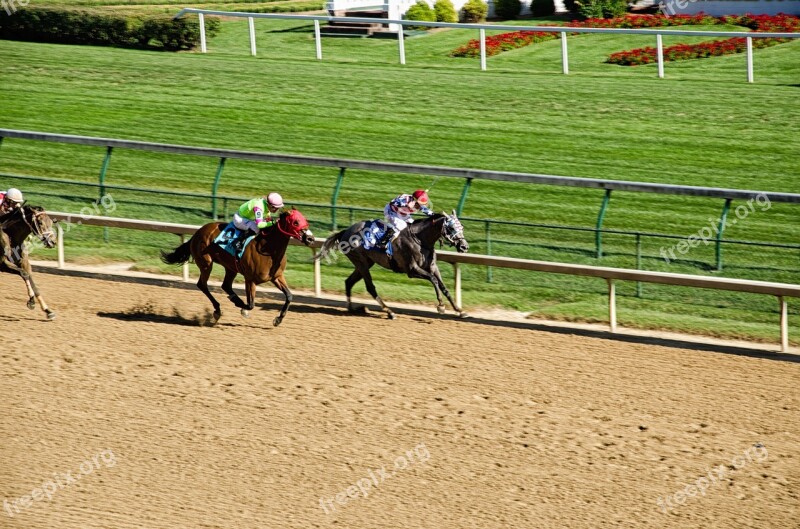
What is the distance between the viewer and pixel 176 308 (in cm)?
1240

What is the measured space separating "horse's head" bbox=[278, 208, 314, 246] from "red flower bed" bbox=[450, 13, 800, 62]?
452 inches

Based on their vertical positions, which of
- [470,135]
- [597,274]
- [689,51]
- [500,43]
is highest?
[500,43]

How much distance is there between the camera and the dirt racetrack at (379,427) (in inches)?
296

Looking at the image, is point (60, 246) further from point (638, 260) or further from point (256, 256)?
point (638, 260)

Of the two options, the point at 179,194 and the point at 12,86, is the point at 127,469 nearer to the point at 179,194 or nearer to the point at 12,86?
the point at 179,194

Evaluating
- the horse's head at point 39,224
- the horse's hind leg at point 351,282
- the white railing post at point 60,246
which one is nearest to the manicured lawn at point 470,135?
the white railing post at point 60,246

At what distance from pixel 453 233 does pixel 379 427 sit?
3.51 metres

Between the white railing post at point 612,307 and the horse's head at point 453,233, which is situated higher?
the horse's head at point 453,233

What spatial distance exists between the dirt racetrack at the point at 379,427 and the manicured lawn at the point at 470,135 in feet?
4.78

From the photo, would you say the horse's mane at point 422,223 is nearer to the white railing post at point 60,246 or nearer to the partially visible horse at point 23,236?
the partially visible horse at point 23,236

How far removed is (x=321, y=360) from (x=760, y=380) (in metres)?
4.02

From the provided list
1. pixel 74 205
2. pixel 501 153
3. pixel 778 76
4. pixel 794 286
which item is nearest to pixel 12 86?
pixel 74 205

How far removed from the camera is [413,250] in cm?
1219

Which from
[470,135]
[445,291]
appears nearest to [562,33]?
[470,135]
